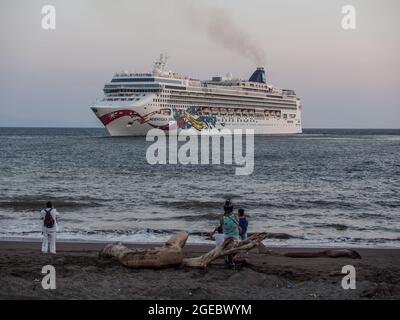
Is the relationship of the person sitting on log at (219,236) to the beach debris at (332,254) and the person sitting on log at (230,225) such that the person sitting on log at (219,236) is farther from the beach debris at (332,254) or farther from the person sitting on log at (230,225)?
the beach debris at (332,254)

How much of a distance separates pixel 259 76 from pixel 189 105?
33.8 meters

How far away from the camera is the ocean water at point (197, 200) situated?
1535 cm

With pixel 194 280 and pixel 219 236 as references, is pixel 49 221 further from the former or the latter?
pixel 194 280

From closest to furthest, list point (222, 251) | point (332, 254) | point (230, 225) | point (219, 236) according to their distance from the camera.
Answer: point (222, 251) → point (230, 225) → point (219, 236) → point (332, 254)

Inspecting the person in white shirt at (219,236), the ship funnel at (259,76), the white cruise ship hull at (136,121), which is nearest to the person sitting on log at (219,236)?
the person in white shirt at (219,236)

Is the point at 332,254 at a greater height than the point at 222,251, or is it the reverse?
the point at 222,251

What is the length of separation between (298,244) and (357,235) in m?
2.26

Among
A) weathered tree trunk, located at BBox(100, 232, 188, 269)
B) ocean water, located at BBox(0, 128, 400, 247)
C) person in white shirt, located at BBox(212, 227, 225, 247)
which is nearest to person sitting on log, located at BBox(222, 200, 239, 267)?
person in white shirt, located at BBox(212, 227, 225, 247)

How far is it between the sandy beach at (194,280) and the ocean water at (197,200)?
170 inches

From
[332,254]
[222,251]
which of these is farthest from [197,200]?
[222,251]

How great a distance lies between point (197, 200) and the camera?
21875 mm

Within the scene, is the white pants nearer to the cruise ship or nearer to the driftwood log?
the driftwood log

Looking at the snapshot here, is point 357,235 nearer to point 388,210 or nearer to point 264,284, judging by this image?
point 388,210
